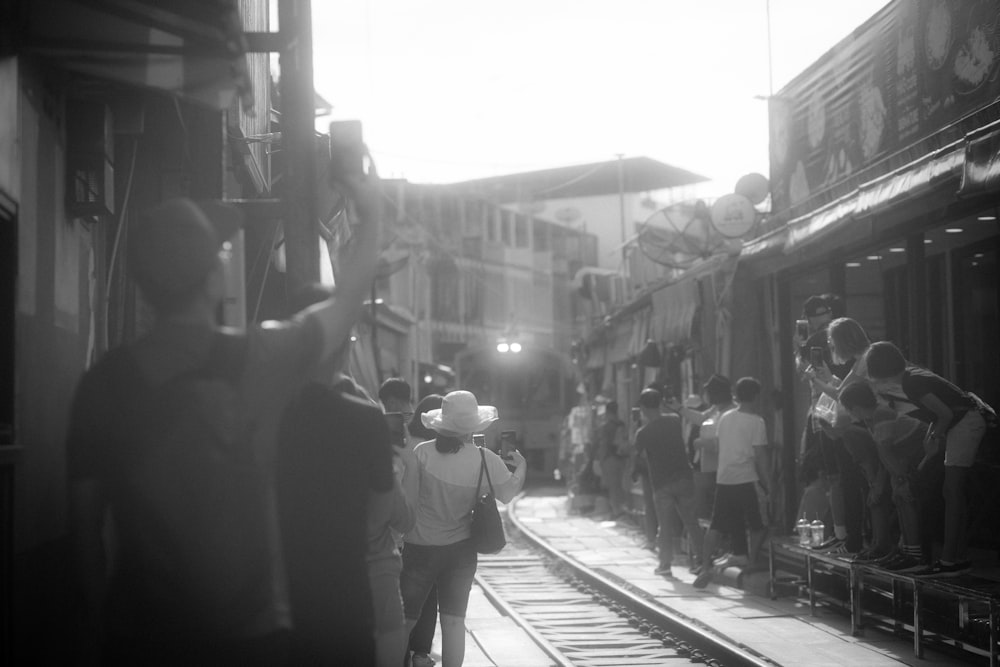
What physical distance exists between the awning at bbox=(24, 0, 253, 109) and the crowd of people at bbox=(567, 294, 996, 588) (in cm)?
571

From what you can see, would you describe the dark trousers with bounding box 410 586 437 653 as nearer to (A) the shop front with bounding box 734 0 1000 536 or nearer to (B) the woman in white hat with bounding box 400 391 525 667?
(B) the woman in white hat with bounding box 400 391 525 667

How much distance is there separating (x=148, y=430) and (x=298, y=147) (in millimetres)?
2475

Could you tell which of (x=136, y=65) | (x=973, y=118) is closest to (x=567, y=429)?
(x=973, y=118)

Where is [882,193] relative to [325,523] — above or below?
above

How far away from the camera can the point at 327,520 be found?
3877mm

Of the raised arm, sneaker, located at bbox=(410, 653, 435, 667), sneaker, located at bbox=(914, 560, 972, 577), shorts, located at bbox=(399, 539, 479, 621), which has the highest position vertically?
the raised arm

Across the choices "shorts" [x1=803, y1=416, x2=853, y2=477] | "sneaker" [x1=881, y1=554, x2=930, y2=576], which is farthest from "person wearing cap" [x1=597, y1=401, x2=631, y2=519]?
"sneaker" [x1=881, y1=554, x2=930, y2=576]

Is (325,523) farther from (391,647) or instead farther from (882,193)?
(882,193)

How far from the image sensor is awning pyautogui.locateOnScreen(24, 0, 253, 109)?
539 cm

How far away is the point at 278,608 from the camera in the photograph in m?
3.28

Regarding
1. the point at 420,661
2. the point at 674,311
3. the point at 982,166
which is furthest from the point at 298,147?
the point at 674,311

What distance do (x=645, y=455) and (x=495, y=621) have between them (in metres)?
3.34

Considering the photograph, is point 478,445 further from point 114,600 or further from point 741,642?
point 114,600

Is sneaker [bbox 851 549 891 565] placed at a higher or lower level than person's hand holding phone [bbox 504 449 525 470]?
lower
